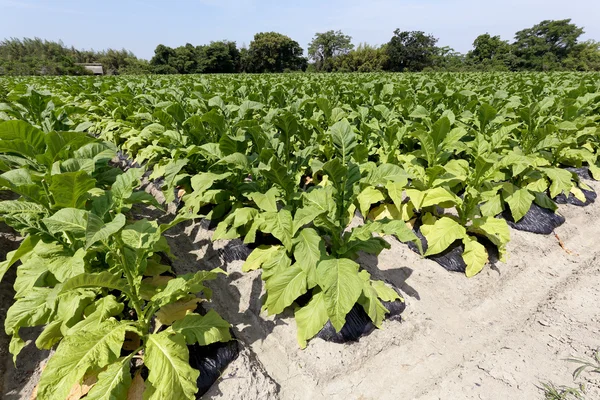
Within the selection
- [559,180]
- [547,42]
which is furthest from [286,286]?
[547,42]

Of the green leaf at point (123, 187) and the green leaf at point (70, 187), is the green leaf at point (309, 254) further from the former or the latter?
the green leaf at point (70, 187)

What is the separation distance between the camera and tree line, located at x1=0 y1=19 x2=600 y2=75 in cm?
4762

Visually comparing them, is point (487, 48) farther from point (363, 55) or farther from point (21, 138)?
point (21, 138)

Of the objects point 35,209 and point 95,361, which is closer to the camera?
point 95,361

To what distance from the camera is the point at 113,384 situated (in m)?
1.58

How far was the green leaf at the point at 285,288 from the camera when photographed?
208 centimetres

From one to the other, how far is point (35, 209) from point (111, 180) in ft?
2.82

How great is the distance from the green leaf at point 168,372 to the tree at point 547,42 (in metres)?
60.0

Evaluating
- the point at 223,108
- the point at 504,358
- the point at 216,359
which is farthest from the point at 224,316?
the point at 223,108

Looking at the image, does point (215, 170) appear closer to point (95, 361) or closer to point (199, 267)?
point (199, 267)

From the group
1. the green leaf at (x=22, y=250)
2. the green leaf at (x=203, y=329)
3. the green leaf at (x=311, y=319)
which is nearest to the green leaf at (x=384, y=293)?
the green leaf at (x=311, y=319)

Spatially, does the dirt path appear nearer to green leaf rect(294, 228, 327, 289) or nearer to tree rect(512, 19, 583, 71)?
green leaf rect(294, 228, 327, 289)

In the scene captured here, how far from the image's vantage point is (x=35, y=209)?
6.03 ft

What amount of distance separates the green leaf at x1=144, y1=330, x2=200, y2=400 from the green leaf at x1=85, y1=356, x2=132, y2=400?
13 cm
